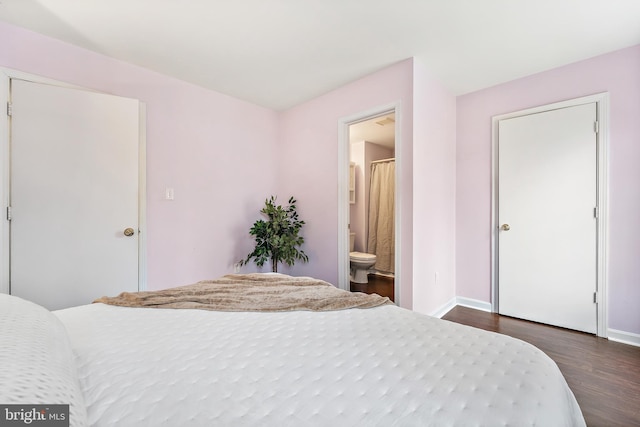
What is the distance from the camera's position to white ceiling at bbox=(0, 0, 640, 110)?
1818 mm

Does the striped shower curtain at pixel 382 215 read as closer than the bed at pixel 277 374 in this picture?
No

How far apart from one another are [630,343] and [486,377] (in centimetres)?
251

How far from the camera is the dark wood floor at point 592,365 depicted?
59.4 inches

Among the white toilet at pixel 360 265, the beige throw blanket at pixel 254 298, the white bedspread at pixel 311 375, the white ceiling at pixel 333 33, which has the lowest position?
the white toilet at pixel 360 265

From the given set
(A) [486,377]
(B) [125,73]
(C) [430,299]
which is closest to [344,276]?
(C) [430,299]

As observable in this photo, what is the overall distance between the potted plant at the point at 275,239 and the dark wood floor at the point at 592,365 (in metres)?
1.84

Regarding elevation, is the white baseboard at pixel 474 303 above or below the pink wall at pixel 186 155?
below

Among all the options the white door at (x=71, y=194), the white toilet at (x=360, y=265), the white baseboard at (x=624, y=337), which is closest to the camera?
the white door at (x=71, y=194)

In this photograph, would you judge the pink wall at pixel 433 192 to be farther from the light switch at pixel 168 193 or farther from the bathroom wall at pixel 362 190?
the light switch at pixel 168 193

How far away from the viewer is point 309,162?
11.1ft

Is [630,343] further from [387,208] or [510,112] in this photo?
[387,208]

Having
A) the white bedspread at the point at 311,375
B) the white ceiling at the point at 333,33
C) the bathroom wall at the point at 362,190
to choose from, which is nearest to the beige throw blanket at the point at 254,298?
the white bedspread at the point at 311,375

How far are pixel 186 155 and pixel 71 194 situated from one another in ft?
3.37

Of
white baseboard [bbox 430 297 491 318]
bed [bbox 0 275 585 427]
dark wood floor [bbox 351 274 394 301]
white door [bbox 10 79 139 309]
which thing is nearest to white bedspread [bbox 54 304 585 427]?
bed [bbox 0 275 585 427]
